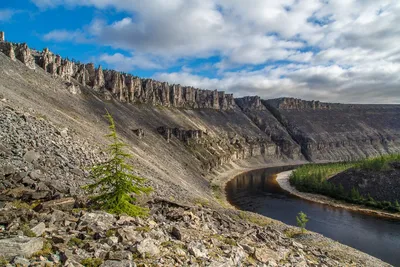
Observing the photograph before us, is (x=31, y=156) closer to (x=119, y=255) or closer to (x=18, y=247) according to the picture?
(x=18, y=247)

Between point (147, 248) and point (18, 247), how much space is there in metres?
5.17

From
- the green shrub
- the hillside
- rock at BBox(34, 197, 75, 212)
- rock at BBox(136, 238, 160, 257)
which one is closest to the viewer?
the green shrub

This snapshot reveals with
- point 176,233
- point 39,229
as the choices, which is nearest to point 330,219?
point 176,233

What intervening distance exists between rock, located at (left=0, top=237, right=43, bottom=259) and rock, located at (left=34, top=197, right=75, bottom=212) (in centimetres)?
521

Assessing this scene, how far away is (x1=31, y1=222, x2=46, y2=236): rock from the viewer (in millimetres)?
12045

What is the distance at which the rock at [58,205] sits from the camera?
16044 millimetres

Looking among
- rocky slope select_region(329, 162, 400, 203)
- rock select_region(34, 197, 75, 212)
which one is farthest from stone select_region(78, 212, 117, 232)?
rocky slope select_region(329, 162, 400, 203)

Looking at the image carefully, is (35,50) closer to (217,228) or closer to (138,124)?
(138,124)

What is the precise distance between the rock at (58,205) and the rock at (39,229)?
350cm

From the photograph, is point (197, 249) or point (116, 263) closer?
point (116, 263)

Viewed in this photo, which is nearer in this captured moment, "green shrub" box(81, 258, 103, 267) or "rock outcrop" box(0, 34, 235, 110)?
"green shrub" box(81, 258, 103, 267)

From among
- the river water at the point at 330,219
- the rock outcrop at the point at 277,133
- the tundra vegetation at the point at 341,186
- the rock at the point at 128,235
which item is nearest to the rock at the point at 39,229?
the rock at the point at 128,235

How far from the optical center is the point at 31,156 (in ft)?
81.6

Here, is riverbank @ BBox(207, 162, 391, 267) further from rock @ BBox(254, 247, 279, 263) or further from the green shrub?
the green shrub
